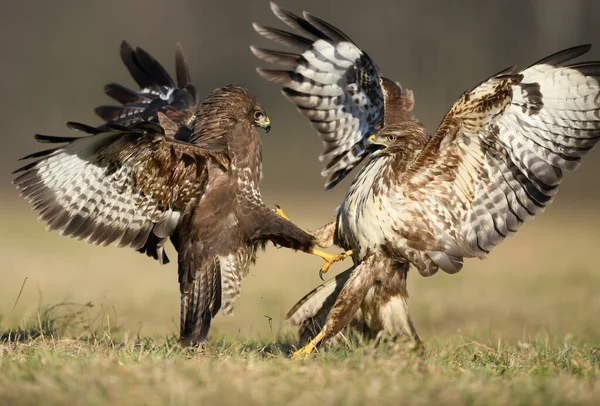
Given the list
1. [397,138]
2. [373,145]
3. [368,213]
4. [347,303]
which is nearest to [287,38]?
[373,145]

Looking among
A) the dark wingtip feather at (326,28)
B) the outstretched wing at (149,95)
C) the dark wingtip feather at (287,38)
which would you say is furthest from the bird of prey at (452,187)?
the outstretched wing at (149,95)

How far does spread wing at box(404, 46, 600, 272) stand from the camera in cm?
602

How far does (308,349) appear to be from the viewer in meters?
5.81

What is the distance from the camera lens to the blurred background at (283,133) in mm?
9867

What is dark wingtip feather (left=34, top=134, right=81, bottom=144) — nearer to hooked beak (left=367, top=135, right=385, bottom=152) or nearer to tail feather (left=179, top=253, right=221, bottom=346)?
tail feather (left=179, top=253, right=221, bottom=346)

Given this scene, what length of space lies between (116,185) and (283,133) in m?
21.4

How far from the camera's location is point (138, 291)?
10633mm

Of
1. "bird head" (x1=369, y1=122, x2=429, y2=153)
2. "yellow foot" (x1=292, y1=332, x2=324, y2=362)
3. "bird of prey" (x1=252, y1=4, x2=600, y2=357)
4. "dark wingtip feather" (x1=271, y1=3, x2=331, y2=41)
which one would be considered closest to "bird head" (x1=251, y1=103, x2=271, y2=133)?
"dark wingtip feather" (x1=271, y1=3, x2=331, y2=41)

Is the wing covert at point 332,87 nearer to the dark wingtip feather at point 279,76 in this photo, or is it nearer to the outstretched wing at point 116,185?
the dark wingtip feather at point 279,76

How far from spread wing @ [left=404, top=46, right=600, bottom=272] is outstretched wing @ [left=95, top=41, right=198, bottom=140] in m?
2.53

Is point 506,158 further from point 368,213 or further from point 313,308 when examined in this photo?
point 313,308

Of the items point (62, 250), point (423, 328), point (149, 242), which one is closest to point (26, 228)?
point (62, 250)

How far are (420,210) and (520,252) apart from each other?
7535 millimetres

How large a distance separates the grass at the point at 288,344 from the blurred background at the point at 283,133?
57mm
